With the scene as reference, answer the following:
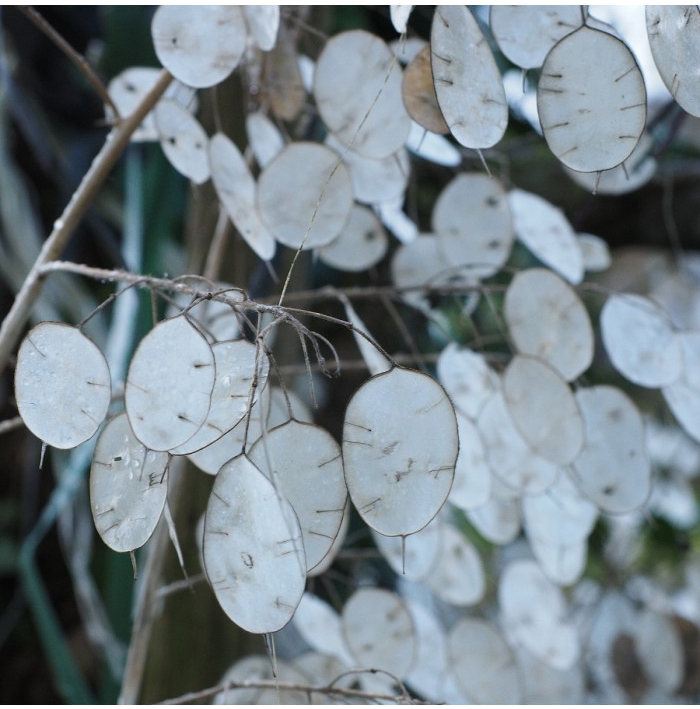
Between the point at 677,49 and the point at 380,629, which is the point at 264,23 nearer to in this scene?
the point at 677,49

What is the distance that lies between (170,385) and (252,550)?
0.07 meters

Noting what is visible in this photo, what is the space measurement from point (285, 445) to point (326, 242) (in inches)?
6.4

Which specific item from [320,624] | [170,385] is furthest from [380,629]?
[170,385]

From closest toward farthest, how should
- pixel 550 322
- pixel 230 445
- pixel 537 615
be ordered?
pixel 230 445, pixel 550 322, pixel 537 615

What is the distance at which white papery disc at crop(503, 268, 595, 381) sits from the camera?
0.47 m

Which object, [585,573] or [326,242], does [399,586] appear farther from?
[326,242]

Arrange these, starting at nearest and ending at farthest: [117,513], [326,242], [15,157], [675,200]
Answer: [117,513] → [326,242] → [675,200] → [15,157]

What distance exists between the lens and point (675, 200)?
988mm

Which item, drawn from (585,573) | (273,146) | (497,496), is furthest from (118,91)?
(585,573)

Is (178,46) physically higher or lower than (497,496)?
higher

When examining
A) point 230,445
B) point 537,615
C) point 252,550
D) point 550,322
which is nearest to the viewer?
point 252,550

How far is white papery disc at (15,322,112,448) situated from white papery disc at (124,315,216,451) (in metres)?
0.03

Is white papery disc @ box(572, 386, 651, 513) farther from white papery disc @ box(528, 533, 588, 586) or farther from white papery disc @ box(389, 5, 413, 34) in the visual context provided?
white papery disc @ box(389, 5, 413, 34)

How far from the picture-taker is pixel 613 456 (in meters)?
0.47
